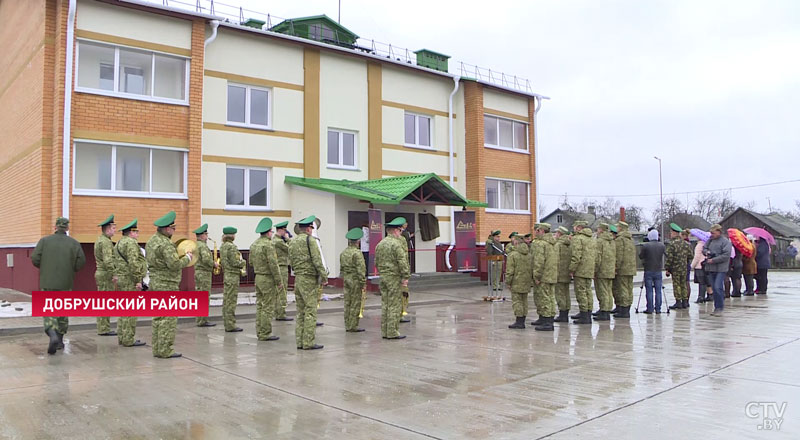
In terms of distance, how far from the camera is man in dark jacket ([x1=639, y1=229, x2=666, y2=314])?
12.7 meters

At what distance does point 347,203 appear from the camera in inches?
722

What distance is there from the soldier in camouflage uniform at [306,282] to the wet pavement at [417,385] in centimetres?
31

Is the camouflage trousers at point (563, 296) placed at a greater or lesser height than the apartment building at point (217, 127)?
lesser

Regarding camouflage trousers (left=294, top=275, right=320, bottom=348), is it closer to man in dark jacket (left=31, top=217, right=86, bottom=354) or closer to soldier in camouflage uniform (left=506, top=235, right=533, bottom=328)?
man in dark jacket (left=31, top=217, right=86, bottom=354)

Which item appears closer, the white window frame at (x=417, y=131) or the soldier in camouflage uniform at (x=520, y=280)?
the soldier in camouflage uniform at (x=520, y=280)

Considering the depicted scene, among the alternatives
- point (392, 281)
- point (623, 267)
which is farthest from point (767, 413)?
point (623, 267)

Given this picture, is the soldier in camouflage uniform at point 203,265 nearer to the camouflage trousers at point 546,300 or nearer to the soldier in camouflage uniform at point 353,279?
the soldier in camouflage uniform at point 353,279

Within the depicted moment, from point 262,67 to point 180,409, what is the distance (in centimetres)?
1485

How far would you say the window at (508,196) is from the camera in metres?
23.9

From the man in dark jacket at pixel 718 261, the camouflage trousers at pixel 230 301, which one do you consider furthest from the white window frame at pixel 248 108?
the man in dark jacket at pixel 718 261

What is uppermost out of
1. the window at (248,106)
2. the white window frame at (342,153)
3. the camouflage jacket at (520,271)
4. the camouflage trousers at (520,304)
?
the window at (248,106)

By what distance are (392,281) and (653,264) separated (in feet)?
21.0

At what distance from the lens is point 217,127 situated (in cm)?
1767

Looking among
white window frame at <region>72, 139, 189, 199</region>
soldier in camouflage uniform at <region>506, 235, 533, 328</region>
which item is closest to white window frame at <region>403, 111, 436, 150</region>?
white window frame at <region>72, 139, 189, 199</region>
